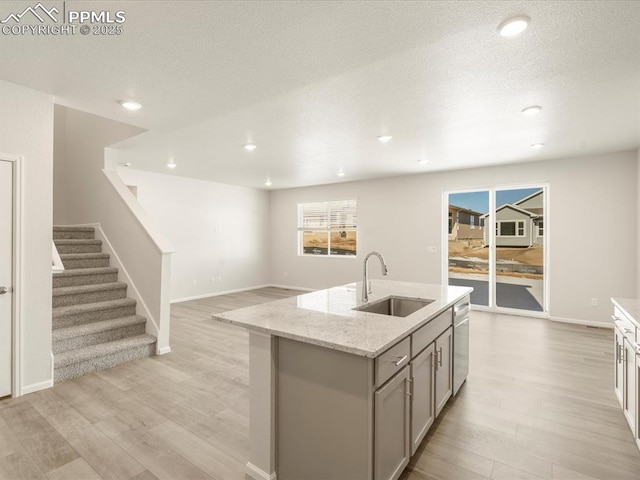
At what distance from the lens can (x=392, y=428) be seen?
165cm

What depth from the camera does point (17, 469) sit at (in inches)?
74.2

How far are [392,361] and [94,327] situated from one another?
3.42 m

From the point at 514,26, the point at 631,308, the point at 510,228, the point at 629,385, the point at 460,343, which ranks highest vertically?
the point at 514,26

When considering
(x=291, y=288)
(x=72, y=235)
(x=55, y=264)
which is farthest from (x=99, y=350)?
(x=291, y=288)

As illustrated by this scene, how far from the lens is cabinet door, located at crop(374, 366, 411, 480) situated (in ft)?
4.95

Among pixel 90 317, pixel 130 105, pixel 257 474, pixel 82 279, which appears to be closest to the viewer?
pixel 257 474

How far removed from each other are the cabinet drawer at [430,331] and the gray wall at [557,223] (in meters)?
3.81

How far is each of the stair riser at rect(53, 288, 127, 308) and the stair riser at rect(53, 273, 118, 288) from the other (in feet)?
0.76

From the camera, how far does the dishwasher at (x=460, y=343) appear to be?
262 cm

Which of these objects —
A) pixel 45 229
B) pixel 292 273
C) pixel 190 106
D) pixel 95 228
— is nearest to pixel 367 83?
pixel 190 106

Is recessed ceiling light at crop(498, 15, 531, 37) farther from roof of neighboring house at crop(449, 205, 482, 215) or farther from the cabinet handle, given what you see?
roof of neighboring house at crop(449, 205, 482, 215)

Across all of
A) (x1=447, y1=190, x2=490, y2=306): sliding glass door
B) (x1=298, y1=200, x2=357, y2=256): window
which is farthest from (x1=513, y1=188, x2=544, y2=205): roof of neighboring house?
(x1=298, y1=200, x2=357, y2=256): window

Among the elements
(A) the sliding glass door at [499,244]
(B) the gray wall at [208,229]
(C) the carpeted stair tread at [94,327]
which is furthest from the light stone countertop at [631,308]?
(B) the gray wall at [208,229]

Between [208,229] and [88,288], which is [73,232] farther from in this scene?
[208,229]
